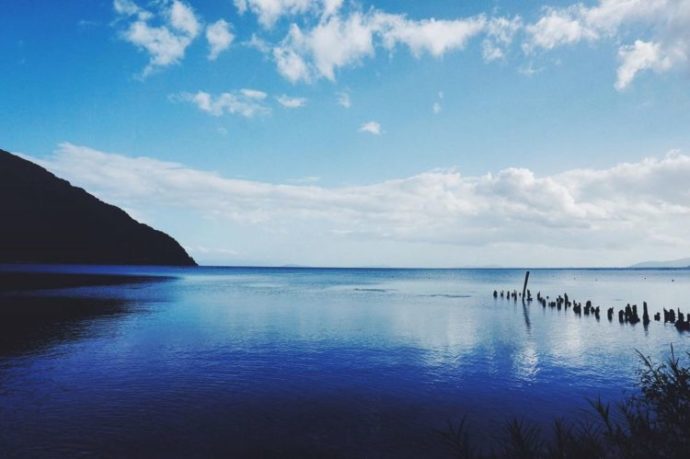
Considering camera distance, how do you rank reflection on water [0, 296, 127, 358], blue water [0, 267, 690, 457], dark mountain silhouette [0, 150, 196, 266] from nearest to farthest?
blue water [0, 267, 690, 457] < reflection on water [0, 296, 127, 358] < dark mountain silhouette [0, 150, 196, 266]

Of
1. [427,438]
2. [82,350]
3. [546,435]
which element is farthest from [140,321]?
[546,435]

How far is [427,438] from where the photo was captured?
1381 centimetres

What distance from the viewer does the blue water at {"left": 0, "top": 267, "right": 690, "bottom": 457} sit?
44.0 feet

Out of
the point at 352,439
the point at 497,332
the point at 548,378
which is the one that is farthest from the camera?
the point at 497,332

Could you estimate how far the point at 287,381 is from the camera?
2008 cm

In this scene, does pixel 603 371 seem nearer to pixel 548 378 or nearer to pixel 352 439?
pixel 548 378

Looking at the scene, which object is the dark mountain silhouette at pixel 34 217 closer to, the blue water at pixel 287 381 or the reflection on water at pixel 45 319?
the reflection on water at pixel 45 319

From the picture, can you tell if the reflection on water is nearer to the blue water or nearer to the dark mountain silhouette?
the blue water

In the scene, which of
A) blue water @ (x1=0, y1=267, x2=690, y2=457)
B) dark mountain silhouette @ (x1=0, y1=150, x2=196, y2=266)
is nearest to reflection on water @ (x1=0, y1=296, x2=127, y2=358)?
blue water @ (x1=0, y1=267, x2=690, y2=457)

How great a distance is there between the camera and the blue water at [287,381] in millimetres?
13414

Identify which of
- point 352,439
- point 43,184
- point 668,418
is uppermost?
point 43,184

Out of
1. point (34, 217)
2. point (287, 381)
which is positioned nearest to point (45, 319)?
point (287, 381)

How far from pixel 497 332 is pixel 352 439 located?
26964 millimetres

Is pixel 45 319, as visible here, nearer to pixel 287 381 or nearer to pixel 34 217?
pixel 287 381
